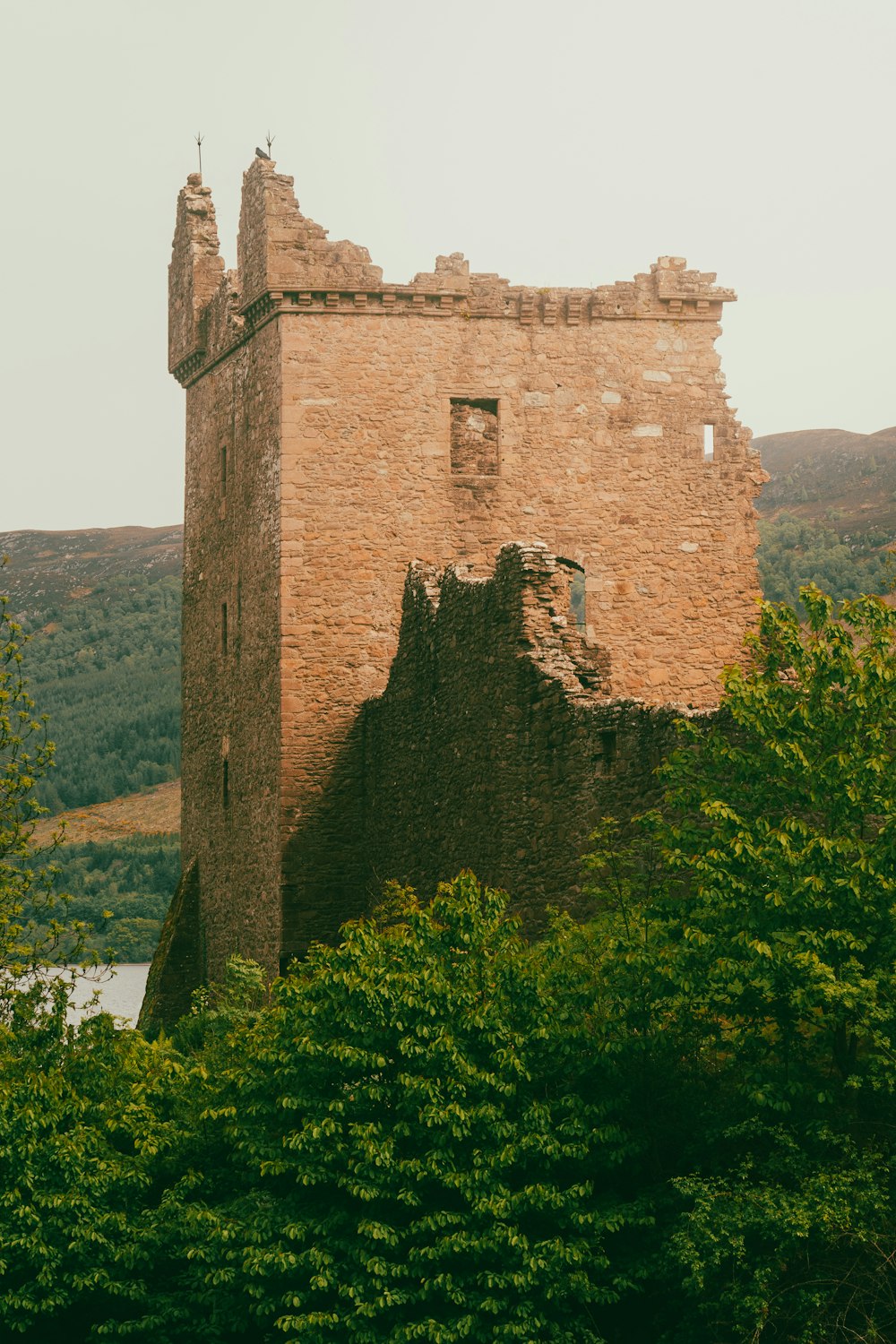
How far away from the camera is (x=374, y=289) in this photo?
1077 inches

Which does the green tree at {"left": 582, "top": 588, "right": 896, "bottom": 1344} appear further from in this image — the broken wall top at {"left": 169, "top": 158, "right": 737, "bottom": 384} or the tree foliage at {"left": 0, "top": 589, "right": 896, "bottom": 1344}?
the broken wall top at {"left": 169, "top": 158, "right": 737, "bottom": 384}

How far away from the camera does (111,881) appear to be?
86.8 m

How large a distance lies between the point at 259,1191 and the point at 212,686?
15.4 meters

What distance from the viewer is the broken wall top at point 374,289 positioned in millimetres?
27375

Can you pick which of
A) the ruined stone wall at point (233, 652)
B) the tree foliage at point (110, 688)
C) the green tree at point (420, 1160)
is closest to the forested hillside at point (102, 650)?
the tree foliage at point (110, 688)

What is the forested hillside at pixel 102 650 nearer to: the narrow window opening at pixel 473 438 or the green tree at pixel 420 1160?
the narrow window opening at pixel 473 438

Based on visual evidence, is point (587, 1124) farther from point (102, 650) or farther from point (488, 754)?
point (102, 650)

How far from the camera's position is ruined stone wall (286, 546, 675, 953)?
19.4 meters

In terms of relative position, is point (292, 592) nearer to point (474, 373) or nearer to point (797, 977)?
point (474, 373)

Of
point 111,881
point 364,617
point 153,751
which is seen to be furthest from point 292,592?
point 153,751

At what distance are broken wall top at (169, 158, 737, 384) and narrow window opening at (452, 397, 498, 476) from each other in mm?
1186

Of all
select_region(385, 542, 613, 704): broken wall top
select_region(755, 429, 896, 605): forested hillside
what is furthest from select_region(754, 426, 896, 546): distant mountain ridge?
select_region(385, 542, 613, 704): broken wall top

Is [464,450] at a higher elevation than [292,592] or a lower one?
higher

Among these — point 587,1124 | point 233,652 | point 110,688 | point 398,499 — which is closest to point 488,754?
point 398,499
